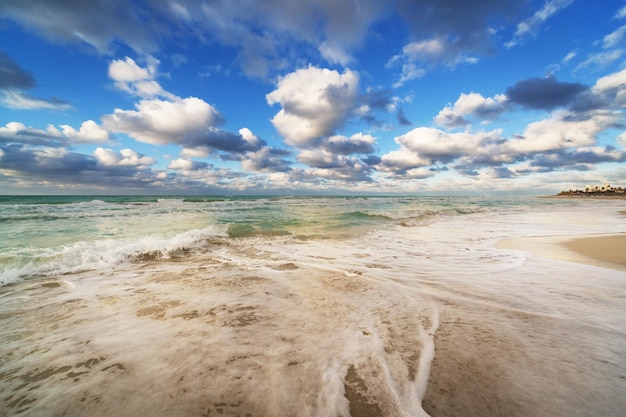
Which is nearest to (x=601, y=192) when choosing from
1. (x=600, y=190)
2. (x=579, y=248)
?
(x=600, y=190)

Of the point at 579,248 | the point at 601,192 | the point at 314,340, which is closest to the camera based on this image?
the point at 314,340

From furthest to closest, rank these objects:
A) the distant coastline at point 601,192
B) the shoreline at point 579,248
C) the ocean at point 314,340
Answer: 1. the distant coastline at point 601,192
2. the shoreline at point 579,248
3. the ocean at point 314,340

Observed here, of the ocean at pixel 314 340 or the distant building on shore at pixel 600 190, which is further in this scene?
the distant building on shore at pixel 600 190

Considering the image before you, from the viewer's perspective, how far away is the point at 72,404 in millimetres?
1916

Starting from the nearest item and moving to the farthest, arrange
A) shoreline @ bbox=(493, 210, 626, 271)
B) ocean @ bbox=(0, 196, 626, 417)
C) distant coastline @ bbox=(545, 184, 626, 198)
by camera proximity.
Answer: ocean @ bbox=(0, 196, 626, 417)
shoreline @ bbox=(493, 210, 626, 271)
distant coastline @ bbox=(545, 184, 626, 198)

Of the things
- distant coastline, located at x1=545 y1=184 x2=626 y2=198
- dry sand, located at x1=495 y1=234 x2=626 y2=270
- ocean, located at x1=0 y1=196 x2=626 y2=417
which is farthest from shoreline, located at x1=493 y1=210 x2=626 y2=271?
distant coastline, located at x1=545 y1=184 x2=626 y2=198

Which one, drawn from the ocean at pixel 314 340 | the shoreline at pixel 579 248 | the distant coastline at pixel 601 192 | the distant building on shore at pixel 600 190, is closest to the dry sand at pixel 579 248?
the shoreline at pixel 579 248

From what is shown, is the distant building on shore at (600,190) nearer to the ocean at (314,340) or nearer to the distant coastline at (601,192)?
the distant coastline at (601,192)

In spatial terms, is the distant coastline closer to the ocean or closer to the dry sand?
the dry sand

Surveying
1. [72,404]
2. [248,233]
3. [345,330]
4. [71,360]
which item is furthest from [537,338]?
[248,233]

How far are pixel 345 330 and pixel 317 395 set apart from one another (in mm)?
1032

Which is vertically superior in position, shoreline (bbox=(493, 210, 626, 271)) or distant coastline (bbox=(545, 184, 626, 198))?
distant coastline (bbox=(545, 184, 626, 198))

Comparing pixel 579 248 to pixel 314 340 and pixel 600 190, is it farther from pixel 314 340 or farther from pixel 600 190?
pixel 600 190

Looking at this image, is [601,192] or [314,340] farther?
[601,192]
